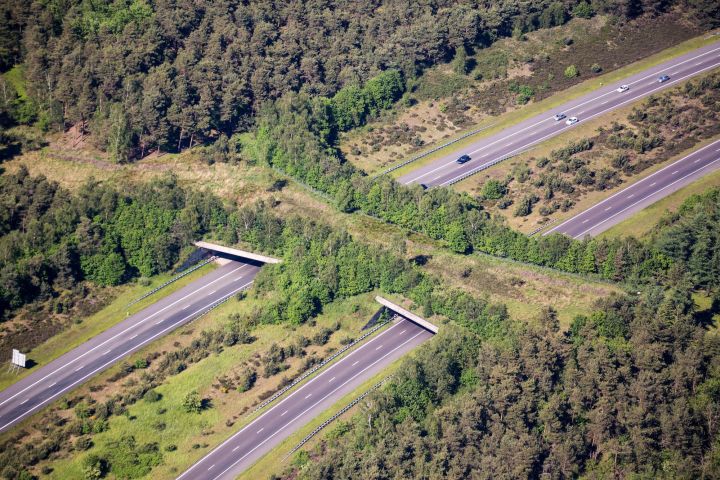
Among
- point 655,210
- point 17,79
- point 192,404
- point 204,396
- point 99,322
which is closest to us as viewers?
point 192,404

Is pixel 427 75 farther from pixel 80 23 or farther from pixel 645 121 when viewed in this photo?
pixel 80 23

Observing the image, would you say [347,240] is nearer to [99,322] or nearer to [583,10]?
[99,322]

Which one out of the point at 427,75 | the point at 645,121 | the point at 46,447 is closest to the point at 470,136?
the point at 427,75

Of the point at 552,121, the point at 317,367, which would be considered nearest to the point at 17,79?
the point at 317,367

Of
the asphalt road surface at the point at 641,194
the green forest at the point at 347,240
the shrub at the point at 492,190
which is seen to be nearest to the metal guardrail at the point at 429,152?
the green forest at the point at 347,240

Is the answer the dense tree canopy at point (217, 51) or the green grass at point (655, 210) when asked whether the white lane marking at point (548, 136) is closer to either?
the dense tree canopy at point (217, 51)
